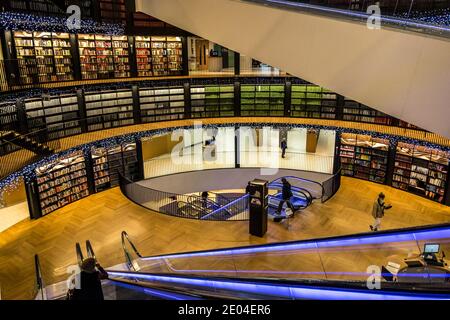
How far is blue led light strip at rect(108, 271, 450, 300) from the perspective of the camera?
2.22 m

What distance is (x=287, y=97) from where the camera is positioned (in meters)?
13.7

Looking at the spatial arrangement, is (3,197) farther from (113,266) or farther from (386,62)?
(386,62)

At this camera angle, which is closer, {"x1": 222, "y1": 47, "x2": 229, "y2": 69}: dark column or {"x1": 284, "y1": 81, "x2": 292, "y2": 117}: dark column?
{"x1": 284, "y1": 81, "x2": 292, "y2": 117}: dark column

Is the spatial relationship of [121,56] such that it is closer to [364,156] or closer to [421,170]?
[364,156]

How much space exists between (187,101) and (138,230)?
6.08 meters

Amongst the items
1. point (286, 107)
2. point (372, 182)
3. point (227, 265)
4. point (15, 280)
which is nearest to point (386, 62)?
point (227, 265)

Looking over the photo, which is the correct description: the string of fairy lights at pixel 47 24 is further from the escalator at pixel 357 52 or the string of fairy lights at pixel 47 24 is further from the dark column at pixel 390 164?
the dark column at pixel 390 164

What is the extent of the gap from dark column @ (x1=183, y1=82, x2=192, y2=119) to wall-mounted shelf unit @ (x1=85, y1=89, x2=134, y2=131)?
2.04 metres

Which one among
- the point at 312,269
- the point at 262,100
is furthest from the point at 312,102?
the point at 312,269

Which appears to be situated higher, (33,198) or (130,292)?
(130,292)

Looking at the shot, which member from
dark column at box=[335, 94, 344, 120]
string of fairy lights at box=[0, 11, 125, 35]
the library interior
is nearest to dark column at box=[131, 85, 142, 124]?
the library interior

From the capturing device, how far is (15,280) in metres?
7.04

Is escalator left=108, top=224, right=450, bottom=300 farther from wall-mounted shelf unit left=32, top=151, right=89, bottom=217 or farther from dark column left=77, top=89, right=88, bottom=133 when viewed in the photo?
dark column left=77, top=89, right=88, bottom=133

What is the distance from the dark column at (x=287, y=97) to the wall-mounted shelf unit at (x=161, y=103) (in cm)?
403
